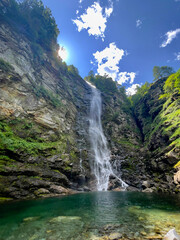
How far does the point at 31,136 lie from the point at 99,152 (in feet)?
50.9

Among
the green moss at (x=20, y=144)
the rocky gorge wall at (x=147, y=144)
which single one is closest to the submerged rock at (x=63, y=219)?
the green moss at (x=20, y=144)

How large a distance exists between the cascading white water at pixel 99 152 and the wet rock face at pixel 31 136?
2066 millimetres

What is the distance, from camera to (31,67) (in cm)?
2962

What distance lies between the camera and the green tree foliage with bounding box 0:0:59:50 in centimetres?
3153

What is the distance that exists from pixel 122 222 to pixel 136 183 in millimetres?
17516

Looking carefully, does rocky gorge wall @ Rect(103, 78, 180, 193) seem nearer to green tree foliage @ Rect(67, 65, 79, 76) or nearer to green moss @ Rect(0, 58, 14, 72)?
green tree foliage @ Rect(67, 65, 79, 76)

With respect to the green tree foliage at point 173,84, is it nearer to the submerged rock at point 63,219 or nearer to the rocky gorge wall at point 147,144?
the rocky gorge wall at point 147,144

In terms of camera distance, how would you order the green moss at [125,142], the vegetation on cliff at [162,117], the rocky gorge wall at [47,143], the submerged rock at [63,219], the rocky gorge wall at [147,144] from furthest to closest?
the green moss at [125,142]
the vegetation on cliff at [162,117]
the rocky gorge wall at [147,144]
the rocky gorge wall at [47,143]
the submerged rock at [63,219]

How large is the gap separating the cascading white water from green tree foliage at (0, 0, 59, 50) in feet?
88.7

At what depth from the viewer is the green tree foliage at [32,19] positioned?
31.5 metres

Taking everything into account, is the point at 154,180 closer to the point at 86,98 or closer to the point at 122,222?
the point at 122,222

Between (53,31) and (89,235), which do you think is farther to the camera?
(53,31)

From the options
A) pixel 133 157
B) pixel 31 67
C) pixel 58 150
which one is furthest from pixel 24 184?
pixel 31 67

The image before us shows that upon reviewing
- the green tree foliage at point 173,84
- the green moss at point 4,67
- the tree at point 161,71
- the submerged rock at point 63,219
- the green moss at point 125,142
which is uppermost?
the tree at point 161,71
